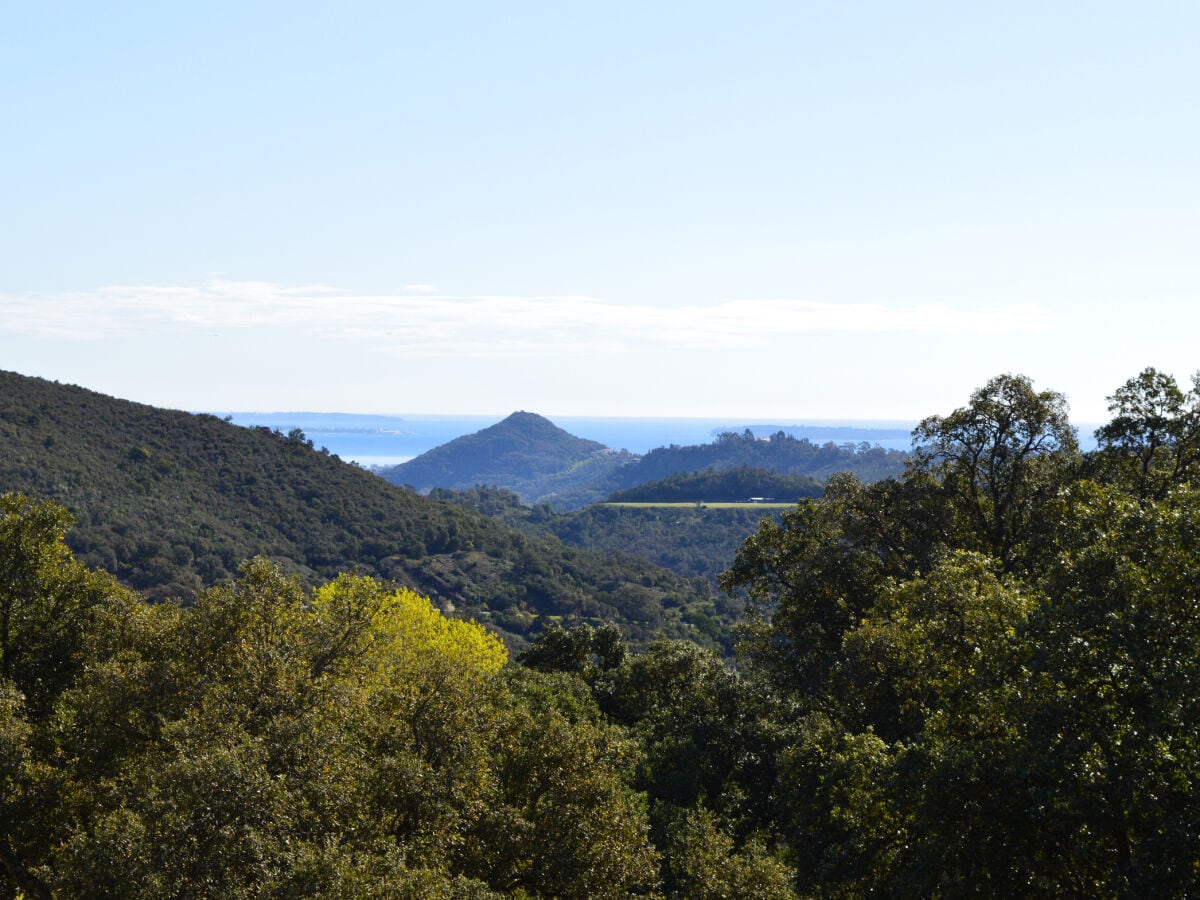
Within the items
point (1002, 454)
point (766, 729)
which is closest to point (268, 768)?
point (766, 729)

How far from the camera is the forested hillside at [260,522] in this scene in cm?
8706

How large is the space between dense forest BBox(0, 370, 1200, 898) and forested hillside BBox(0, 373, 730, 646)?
6532cm

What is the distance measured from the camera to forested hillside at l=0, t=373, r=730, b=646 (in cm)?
8706

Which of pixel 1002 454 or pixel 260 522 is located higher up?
pixel 1002 454

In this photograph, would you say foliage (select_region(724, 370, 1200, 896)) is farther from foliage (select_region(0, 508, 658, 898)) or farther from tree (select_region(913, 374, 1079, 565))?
foliage (select_region(0, 508, 658, 898))

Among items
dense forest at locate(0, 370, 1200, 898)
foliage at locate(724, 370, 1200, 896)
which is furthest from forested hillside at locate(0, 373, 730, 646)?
foliage at locate(724, 370, 1200, 896)

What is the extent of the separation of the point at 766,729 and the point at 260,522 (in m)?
90.4

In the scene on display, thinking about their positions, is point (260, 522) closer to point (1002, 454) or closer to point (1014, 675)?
point (1002, 454)

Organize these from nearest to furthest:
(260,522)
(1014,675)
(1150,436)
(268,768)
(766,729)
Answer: (1014,675) → (268,768) → (1150,436) → (766,729) → (260,522)

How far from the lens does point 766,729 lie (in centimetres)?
2800

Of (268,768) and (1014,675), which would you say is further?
(268,768)

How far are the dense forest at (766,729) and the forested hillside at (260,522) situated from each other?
6532 cm

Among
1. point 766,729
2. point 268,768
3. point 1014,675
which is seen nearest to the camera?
point 1014,675

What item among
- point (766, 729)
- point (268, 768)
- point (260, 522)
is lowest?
point (260, 522)
